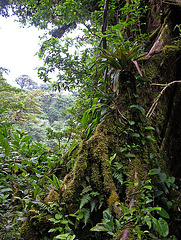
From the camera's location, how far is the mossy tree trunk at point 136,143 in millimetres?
1074

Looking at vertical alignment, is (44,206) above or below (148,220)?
below

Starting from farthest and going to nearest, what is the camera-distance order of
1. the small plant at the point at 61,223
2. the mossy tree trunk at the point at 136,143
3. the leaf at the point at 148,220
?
the mossy tree trunk at the point at 136,143, the small plant at the point at 61,223, the leaf at the point at 148,220

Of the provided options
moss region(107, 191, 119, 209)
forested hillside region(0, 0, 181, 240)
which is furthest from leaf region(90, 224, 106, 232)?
moss region(107, 191, 119, 209)

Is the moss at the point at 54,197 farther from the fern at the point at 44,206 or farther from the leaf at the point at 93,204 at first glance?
the leaf at the point at 93,204

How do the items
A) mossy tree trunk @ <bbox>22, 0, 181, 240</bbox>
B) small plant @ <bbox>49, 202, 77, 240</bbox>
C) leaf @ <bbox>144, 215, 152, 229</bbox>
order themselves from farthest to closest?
mossy tree trunk @ <bbox>22, 0, 181, 240</bbox> < small plant @ <bbox>49, 202, 77, 240</bbox> < leaf @ <bbox>144, 215, 152, 229</bbox>

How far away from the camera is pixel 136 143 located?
51.3 inches

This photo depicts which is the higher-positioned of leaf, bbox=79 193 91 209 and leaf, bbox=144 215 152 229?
leaf, bbox=144 215 152 229

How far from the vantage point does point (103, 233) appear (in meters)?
1.00

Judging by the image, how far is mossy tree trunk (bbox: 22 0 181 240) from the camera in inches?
42.3

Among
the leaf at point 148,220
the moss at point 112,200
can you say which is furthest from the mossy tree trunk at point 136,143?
the leaf at point 148,220

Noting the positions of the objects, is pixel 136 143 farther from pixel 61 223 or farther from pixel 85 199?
pixel 61 223

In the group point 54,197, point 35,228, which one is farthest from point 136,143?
A: point 35,228

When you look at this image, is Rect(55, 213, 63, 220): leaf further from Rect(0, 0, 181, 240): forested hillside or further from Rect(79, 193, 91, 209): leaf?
Rect(79, 193, 91, 209): leaf

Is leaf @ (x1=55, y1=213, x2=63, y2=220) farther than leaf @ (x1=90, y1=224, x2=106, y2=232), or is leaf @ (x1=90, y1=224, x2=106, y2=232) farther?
leaf @ (x1=55, y1=213, x2=63, y2=220)
